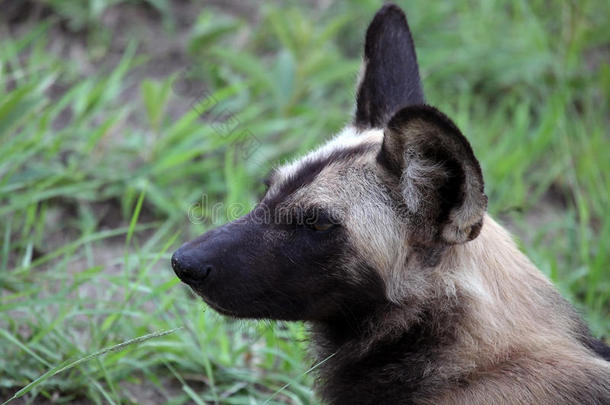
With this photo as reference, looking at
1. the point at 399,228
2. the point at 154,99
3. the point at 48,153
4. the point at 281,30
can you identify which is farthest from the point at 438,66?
the point at 399,228

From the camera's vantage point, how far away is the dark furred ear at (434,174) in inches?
111

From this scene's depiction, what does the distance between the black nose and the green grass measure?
1.24 ft

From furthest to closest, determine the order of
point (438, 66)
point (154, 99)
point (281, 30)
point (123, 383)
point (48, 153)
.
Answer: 1. point (438, 66)
2. point (281, 30)
3. point (154, 99)
4. point (48, 153)
5. point (123, 383)

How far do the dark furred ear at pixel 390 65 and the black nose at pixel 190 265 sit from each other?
4.00 ft

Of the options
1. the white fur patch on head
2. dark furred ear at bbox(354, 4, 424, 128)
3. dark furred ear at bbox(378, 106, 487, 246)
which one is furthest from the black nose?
dark furred ear at bbox(354, 4, 424, 128)

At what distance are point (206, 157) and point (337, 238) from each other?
2.81 metres

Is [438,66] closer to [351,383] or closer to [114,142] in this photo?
[114,142]

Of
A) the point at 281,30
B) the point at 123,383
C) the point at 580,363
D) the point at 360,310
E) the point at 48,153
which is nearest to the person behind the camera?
the point at 580,363

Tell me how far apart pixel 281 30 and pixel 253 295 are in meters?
3.41

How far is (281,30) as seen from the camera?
19.8 ft

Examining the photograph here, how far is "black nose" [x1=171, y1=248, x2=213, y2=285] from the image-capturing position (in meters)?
3.02

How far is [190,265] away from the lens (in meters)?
3.02

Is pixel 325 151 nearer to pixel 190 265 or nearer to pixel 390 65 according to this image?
pixel 390 65

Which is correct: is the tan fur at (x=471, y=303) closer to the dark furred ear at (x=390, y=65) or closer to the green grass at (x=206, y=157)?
the dark furred ear at (x=390, y=65)
